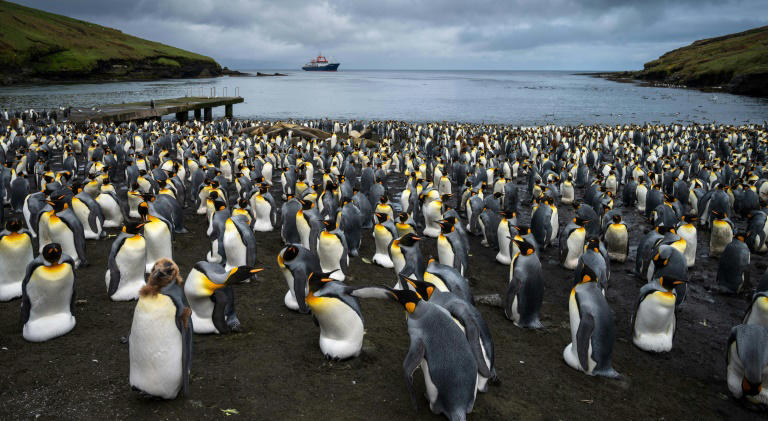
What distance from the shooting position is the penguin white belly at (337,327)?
436cm

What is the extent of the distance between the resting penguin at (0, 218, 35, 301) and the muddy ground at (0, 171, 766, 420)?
0.61ft

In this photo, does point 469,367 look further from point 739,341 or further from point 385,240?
point 385,240

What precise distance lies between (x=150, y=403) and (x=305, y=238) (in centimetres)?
446

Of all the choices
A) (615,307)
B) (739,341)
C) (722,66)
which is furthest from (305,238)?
(722,66)

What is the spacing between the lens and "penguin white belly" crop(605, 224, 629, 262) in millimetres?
8609

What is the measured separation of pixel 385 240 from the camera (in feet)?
25.8

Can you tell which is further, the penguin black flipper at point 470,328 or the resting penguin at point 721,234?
the resting penguin at point 721,234

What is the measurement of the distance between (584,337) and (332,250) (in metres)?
3.41

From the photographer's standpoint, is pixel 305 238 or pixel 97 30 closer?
pixel 305 238

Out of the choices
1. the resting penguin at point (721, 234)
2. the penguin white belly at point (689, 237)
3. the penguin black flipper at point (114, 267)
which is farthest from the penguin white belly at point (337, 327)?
the resting penguin at point (721, 234)

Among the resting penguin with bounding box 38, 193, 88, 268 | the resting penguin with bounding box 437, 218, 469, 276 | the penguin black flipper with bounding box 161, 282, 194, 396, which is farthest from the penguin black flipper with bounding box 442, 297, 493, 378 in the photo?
the resting penguin with bounding box 38, 193, 88, 268

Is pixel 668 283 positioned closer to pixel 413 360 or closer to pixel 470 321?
pixel 470 321

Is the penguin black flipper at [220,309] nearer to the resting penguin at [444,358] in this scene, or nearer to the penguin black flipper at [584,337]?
the resting penguin at [444,358]

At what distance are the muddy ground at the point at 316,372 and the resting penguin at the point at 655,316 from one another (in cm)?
16
